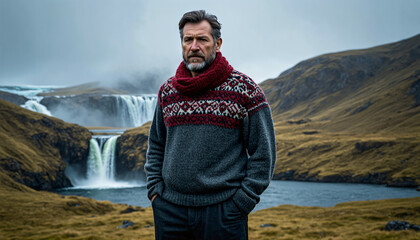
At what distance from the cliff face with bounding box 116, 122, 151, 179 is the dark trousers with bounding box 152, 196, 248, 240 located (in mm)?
74070

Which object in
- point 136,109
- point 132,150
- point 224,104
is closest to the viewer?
point 224,104

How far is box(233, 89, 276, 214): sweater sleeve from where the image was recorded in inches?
139

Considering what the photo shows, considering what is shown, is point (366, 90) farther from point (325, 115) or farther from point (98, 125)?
point (98, 125)

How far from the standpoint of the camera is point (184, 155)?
12.2ft

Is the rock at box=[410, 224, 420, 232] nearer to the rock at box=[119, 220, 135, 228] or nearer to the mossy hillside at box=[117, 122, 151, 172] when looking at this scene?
the rock at box=[119, 220, 135, 228]

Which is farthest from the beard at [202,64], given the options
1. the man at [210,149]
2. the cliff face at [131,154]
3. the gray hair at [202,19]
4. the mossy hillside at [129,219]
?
the cliff face at [131,154]

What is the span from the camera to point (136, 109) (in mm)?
118250

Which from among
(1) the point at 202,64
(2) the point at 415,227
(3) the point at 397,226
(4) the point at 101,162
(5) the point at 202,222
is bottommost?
(3) the point at 397,226

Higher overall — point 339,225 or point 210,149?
point 210,149

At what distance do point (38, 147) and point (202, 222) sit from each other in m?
74.2

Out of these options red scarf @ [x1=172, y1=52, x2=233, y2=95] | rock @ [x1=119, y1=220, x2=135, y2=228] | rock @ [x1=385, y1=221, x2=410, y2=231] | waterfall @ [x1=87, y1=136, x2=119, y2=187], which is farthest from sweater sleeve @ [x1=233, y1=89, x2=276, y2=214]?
waterfall @ [x1=87, y1=136, x2=119, y2=187]

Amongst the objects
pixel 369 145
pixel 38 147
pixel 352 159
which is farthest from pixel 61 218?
pixel 369 145

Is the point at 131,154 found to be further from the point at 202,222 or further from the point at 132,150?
the point at 202,222

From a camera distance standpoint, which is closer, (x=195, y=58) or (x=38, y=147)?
(x=195, y=58)
